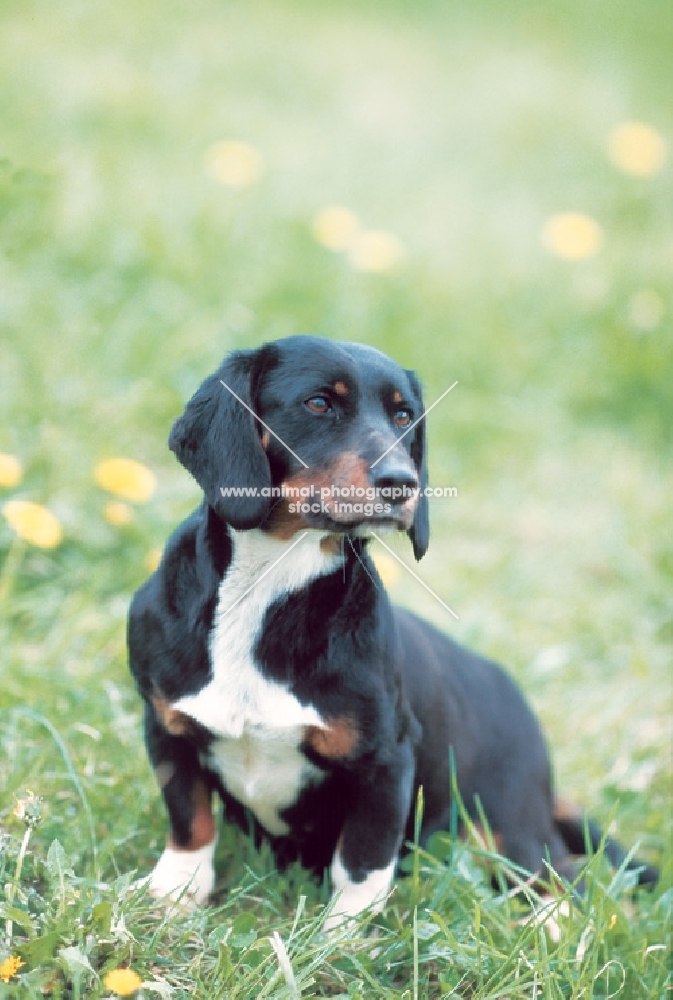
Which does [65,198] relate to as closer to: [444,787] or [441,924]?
[444,787]

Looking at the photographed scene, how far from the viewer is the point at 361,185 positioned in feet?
26.1

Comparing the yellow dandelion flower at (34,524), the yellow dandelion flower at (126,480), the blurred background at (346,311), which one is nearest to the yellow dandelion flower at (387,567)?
the blurred background at (346,311)

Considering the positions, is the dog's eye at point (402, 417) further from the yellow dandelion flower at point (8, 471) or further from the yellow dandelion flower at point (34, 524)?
the yellow dandelion flower at point (8, 471)

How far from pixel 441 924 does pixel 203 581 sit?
974 millimetres

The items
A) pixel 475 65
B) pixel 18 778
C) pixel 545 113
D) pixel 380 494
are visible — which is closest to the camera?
pixel 380 494

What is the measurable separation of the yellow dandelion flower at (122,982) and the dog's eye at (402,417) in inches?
54.4

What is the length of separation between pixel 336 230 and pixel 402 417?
155 inches

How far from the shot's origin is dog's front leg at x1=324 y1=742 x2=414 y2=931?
2.64m

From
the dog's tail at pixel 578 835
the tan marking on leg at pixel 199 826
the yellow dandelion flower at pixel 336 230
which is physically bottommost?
the dog's tail at pixel 578 835


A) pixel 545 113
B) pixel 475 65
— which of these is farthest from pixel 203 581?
pixel 475 65

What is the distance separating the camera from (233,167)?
6.46 meters

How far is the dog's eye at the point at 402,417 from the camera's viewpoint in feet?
8.84

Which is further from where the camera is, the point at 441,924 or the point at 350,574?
the point at 350,574

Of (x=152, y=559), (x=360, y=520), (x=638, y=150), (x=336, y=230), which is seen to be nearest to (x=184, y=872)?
(x=360, y=520)
